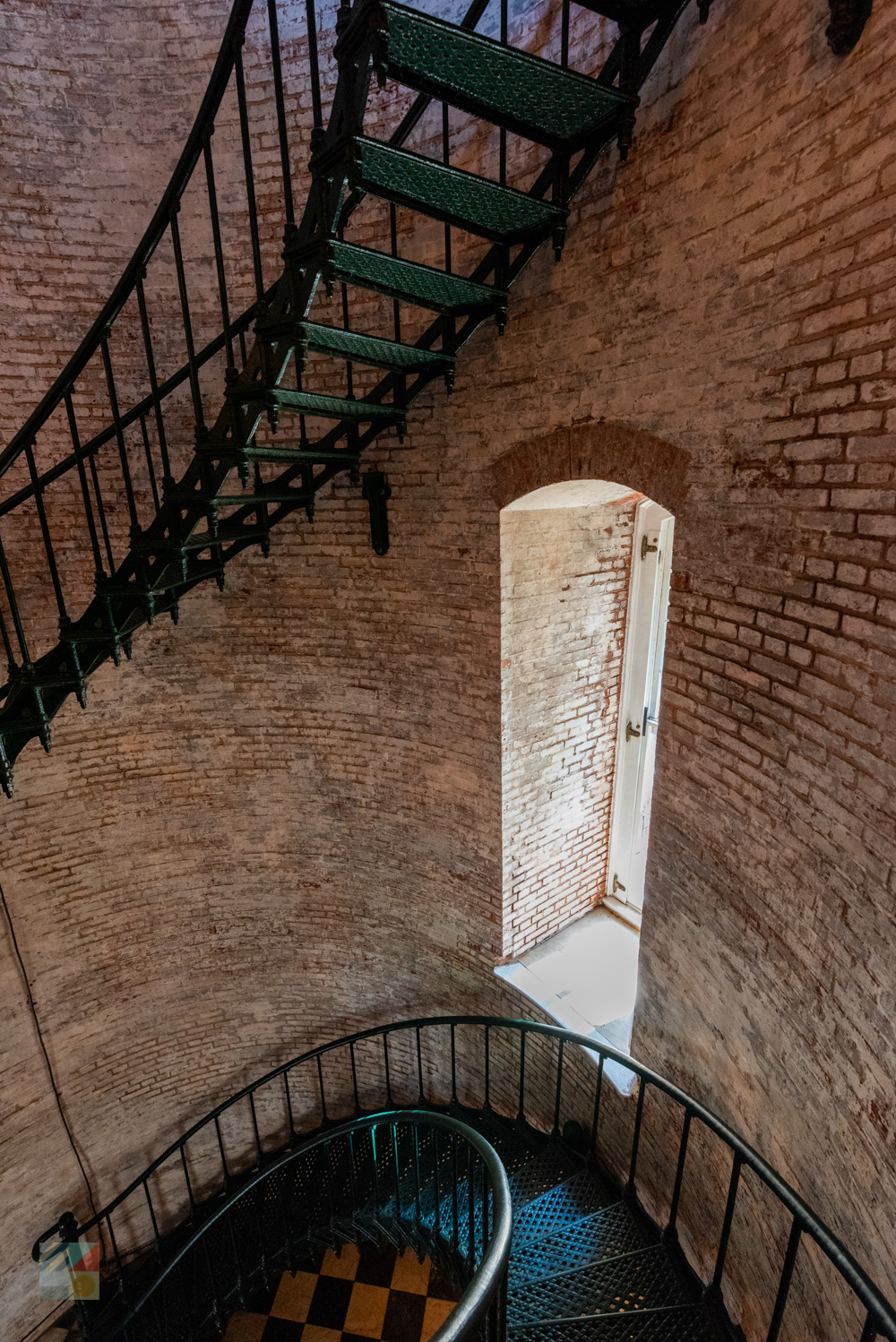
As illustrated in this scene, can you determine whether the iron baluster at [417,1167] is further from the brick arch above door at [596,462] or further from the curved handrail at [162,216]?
the curved handrail at [162,216]

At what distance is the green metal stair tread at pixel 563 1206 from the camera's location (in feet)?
9.68

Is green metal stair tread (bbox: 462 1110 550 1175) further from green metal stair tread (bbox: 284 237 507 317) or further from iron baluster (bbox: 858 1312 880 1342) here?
green metal stair tread (bbox: 284 237 507 317)

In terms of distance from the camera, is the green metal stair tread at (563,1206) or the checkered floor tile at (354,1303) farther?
the checkered floor tile at (354,1303)

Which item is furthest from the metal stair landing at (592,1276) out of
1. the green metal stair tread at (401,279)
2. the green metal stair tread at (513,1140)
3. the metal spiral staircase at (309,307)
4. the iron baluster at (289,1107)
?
the green metal stair tread at (401,279)

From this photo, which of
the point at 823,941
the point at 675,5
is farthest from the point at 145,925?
the point at 675,5

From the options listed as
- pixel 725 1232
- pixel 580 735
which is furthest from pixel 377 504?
pixel 725 1232

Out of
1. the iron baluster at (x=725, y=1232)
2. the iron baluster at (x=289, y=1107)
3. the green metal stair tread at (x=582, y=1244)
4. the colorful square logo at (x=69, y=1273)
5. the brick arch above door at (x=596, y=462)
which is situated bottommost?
the colorful square logo at (x=69, y=1273)

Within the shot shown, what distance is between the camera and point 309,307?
280 cm

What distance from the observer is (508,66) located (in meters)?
1.74

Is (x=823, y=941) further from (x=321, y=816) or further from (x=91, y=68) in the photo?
(x=91, y=68)

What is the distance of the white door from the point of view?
392 cm

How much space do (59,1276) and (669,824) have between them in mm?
5665

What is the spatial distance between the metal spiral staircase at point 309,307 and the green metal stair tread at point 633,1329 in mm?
3162

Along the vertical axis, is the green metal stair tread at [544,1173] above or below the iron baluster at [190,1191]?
above
